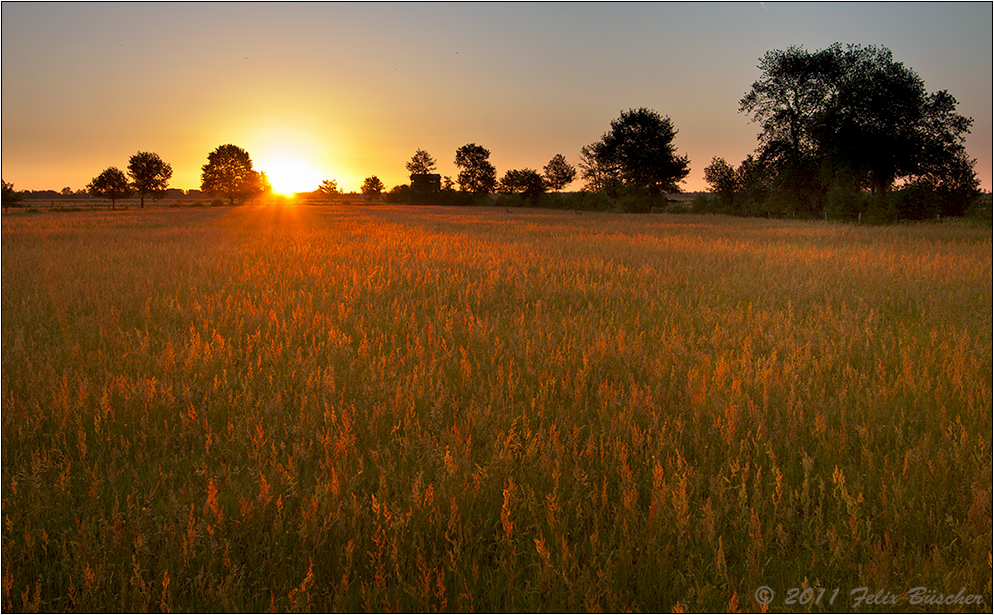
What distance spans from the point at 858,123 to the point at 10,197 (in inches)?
3503

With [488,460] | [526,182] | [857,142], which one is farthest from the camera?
[526,182]

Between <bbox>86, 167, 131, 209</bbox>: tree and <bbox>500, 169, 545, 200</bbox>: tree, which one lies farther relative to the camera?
<bbox>500, 169, 545, 200</bbox>: tree

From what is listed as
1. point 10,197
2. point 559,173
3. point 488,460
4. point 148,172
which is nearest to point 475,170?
point 559,173

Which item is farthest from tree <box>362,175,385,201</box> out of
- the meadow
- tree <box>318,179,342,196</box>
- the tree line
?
the meadow

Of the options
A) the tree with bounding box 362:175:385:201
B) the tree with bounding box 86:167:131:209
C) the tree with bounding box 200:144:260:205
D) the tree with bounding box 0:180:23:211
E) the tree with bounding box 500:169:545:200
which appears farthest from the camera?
the tree with bounding box 362:175:385:201

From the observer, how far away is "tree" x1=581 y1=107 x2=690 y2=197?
6662cm

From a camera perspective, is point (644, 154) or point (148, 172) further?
point (148, 172)

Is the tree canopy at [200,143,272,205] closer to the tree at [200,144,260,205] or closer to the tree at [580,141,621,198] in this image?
the tree at [200,144,260,205]

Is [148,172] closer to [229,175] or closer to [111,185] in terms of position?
[111,185]

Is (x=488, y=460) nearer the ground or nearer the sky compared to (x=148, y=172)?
nearer the ground

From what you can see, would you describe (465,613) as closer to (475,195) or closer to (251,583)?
(251,583)

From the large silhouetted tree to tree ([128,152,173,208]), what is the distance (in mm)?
72479

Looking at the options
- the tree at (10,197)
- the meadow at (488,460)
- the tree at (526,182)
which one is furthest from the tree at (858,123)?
the tree at (10,197)

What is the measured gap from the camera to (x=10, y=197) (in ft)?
211
